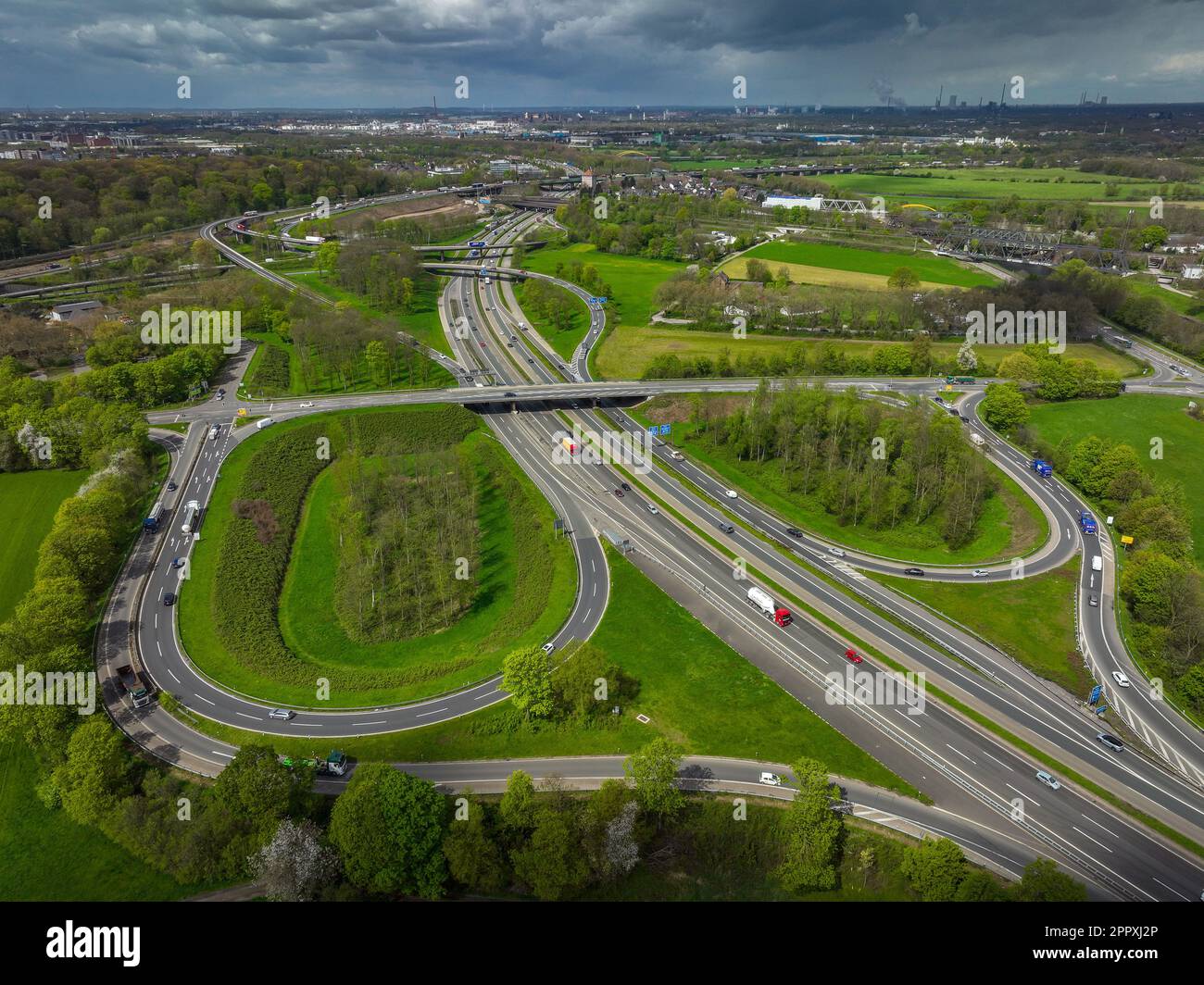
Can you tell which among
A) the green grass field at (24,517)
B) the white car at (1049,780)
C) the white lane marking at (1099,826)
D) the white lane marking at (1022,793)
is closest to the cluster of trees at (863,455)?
the white car at (1049,780)

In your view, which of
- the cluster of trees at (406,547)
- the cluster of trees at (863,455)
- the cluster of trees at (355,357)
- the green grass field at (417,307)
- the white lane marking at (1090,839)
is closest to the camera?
the white lane marking at (1090,839)

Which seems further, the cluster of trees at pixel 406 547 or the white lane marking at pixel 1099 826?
the cluster of trees at pixel 406 547

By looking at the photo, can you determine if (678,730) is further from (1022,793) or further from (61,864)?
(61,864)

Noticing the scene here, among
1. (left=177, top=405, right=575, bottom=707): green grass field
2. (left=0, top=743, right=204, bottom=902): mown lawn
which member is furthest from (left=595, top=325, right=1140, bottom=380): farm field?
(left=0, top=743, right=204, bottom=902): mown lawn

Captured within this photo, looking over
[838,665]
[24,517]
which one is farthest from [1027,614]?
[24,517]

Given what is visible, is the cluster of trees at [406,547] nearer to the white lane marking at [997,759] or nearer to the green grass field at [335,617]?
the green grass field at [335,617]

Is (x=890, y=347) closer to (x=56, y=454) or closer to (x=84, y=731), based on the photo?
(x=84, y=731)

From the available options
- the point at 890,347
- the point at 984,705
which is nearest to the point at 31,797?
the point at 984,705
